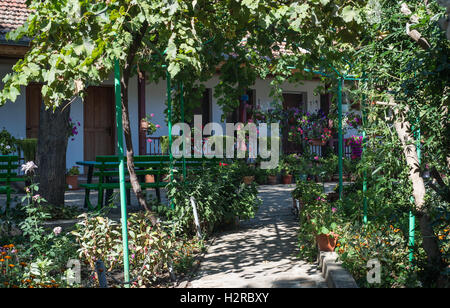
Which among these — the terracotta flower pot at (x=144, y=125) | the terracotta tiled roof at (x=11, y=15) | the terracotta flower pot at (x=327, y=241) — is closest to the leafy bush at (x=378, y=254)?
the terracotta flower pot at (x=327, y=241)

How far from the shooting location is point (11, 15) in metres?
12.0

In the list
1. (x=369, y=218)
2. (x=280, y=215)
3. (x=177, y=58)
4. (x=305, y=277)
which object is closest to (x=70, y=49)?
(x=177, y=58)

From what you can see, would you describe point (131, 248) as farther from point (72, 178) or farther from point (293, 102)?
point (293, 102)

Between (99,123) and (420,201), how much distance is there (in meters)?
11.2

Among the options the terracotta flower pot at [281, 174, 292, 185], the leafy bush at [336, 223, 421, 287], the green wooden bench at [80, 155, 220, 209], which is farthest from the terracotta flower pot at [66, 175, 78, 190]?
the leafy bush at [336, 223, 421, 287]

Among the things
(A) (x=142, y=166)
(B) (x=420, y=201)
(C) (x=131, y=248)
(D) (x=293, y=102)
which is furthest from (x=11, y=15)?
(B) (x=420, y=201)

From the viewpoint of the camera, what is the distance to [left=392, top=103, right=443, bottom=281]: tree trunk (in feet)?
12.0

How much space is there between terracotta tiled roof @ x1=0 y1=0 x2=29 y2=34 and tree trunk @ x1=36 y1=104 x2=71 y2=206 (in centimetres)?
496

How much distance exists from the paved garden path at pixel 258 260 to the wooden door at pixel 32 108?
7.03m

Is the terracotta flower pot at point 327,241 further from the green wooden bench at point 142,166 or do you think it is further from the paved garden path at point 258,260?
the green wooden bench at point 142,166

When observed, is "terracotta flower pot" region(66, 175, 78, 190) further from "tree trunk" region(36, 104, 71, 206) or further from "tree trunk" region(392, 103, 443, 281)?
"tree trunk" region(392, 103, 443, 281)

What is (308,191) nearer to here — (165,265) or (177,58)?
(165,265)

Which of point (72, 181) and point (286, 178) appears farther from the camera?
point (286, 178)

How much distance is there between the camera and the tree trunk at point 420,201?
3.67 m
